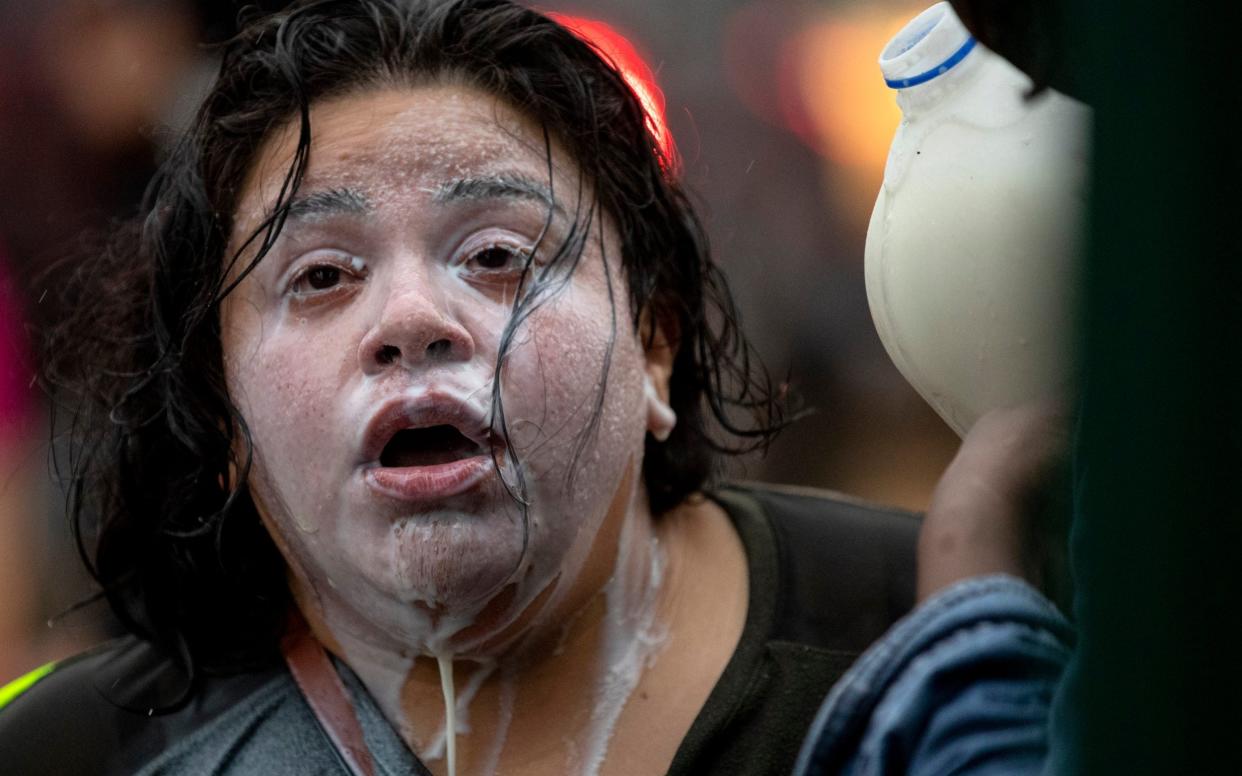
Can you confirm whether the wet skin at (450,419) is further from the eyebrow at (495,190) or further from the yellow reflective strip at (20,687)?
the yellow reflective strip at (20,687)

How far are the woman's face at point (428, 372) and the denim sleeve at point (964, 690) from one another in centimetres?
57

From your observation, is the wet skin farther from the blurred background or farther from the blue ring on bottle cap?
the blurred background

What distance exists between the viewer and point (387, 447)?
1628 millimetres

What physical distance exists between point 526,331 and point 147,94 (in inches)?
81.3

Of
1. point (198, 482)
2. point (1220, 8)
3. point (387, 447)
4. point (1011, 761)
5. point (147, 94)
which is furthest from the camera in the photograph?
point (147, 94)

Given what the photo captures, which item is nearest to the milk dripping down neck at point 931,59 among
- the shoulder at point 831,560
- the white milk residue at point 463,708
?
the shoulder at point 831,560

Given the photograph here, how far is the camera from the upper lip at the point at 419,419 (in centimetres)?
157

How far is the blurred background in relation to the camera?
331cm

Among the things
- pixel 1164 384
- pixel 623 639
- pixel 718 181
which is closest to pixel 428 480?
pixel 623 639

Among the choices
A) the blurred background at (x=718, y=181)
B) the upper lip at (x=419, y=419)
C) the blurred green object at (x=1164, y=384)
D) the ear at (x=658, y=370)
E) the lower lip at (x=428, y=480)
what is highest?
the blurred green object at (x=1164, y=384)

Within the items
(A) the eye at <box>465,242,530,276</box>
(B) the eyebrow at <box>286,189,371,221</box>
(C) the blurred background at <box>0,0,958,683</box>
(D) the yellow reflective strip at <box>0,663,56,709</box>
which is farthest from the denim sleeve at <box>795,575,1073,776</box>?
(C) the blurred background at <box>0,0,958,683</box>

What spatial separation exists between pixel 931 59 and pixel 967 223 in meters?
0.16

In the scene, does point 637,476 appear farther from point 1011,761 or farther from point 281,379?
point 1011,761

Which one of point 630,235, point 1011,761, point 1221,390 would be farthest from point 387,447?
point 1221,390
